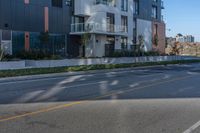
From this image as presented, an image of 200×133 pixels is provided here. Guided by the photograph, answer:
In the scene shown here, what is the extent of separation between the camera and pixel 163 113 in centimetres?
874

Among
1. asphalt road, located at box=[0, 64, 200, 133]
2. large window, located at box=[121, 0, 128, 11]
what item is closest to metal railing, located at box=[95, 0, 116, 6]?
large window, located at box=[121, 0, 128, 11]

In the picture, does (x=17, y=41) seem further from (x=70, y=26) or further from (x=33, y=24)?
(x=70, y=26)

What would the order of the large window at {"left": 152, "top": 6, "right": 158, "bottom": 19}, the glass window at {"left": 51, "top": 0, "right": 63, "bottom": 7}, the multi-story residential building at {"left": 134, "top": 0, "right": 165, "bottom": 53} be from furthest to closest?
the large window at {"left": 152, "top": 6, "right": 158, "bottom": 19}, the multi-story residential building at {"left": 134, "top": 0, "right": 165, "bottom": 53}, the glass window at {"left": 51, "top": 0, "right": 63, "bottom": 7}

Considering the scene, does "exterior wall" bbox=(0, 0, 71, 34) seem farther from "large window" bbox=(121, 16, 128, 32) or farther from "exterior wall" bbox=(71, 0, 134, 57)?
"large window" bbox=(121, 16, 128, 32)

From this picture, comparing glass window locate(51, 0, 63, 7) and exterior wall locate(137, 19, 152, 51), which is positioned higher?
glass window locate(51, 0, 63, 7)

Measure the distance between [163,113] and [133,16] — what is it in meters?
47.3

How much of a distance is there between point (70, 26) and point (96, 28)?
3.53m

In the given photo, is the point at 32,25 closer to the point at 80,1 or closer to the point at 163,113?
the point at 80,1

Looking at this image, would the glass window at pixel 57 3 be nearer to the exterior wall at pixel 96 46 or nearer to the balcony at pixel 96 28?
the balcony at pixel 96 28

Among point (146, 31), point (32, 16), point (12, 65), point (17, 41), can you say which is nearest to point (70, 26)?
point (32, 16)

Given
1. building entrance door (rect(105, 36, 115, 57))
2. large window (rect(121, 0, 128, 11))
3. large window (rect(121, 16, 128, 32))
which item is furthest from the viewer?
large window (rect(121, 0, 128, 11))

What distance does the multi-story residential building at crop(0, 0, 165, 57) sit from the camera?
3678 centimetres

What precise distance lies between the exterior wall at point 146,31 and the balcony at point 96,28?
11.0 meters

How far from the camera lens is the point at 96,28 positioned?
4266 cm
